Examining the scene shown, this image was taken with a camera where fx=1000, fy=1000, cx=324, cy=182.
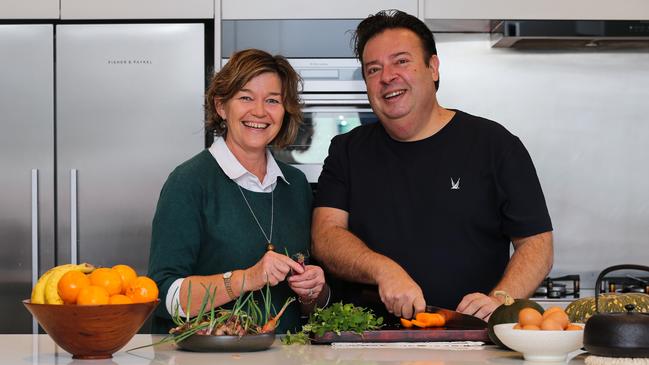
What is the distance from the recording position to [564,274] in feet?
13.6

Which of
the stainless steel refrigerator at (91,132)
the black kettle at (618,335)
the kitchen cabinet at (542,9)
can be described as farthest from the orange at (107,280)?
the kitchen cabinet at (542,9)

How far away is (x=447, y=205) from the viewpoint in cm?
272

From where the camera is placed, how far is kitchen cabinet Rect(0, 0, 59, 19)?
371 centimetres

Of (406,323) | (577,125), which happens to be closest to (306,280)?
(406,323)

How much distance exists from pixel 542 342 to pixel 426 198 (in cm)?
95

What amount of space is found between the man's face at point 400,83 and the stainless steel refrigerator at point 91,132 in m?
1.04

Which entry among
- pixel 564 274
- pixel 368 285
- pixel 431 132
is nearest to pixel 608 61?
pixel 564 274

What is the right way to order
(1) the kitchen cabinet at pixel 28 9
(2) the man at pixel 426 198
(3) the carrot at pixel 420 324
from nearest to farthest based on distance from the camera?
(3) the carrot at pixel 420 324 < (2) the man at pixel 426 198 < (1) the kitchen cabinet at pixel 28 9

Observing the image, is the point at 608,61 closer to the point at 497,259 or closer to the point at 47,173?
the point at 497,259

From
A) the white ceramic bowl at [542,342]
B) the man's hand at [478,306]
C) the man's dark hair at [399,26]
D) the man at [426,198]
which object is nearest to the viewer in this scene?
the white ceramic bowl at [542,342]

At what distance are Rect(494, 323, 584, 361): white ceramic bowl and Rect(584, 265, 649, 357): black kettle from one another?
0.27 ft

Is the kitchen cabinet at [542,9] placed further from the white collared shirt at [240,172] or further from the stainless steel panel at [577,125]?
the white collared shirt at [240,172]

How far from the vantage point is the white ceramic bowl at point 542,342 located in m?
1.82

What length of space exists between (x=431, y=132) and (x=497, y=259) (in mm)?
402
